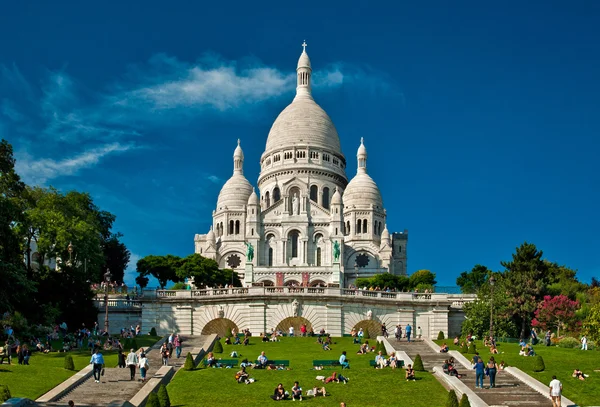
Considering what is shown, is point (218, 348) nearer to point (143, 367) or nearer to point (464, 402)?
point (143, 367)

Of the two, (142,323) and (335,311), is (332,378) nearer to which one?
(335,311)

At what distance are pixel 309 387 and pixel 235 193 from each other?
8747 centimetres

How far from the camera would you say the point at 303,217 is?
11181cm

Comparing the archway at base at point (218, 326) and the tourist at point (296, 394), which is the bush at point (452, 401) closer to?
the tourist at point (296, 394)

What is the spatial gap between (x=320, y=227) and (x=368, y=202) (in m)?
8.52

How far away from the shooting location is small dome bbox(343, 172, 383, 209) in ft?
383

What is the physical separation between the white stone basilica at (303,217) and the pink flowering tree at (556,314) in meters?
42.6

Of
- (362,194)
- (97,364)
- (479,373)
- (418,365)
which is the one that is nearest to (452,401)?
(479,373)

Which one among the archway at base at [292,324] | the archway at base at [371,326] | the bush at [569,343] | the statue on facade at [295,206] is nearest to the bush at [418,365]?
the bush at [569,343]

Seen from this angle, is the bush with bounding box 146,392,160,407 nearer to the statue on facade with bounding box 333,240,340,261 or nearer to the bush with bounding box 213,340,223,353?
the bush with bounding box 213,340,223,353

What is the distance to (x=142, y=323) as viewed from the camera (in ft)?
186

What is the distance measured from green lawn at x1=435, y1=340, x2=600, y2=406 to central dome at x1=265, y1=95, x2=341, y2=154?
7728 centimetres

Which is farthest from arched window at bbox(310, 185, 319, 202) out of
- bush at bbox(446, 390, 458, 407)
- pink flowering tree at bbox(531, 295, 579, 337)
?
bush at bbox(446, 390, 458, 407)

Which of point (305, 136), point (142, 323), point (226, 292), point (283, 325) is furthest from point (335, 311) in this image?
point (305, 136)
